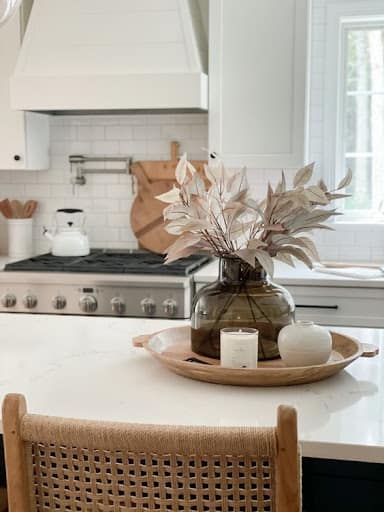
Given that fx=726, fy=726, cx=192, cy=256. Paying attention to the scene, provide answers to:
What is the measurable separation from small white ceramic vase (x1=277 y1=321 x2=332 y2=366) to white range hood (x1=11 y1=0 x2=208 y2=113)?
214cm

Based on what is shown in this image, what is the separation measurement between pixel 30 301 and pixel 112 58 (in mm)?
1360

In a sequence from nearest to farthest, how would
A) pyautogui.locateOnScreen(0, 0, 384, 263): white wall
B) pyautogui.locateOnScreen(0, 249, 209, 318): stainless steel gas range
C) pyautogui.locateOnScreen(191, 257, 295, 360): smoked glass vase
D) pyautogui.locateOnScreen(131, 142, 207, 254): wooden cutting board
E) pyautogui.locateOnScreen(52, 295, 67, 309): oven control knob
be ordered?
pyautogui.locateOnScreen(191, 257, 295, 360): smoked glass vase, pyautogui.locateOnScreen(0, 249, 209, 318): stainless steel gas range, pyautogui.locateOnScreen(52, 295, 67, 309): oven control knob, pyautogui.locateOnScreen(0, 0, 384, 263): white wall, pyautogui.locateOnScreen(131, 142, 207, 254): wooden cutting board

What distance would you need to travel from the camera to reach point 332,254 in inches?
166

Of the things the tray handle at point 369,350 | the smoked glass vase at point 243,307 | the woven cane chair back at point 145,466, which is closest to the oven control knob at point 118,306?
the smoked glass vase at point 243,307

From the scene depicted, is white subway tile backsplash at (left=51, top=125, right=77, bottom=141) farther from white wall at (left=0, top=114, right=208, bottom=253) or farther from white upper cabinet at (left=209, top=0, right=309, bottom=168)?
white upper cabinet at (left=209, top=0, right=309, bottom=168)

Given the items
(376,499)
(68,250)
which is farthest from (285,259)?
(68,250)

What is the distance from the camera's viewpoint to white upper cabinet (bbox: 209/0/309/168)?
3.75m

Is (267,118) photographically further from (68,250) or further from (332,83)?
(68,250)

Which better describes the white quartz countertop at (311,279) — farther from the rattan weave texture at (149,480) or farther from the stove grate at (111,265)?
the rattan weave texture at (149,480)

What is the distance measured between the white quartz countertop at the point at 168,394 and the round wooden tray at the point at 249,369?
0.07ft

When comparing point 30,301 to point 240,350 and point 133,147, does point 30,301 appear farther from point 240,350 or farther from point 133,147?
point 240,350

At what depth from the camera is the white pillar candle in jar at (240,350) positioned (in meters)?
1.83

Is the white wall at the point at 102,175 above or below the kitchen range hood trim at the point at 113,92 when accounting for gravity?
below

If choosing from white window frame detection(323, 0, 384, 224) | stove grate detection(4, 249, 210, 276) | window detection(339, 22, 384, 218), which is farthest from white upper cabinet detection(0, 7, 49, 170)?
window detection(339, 22, 384, 218)
